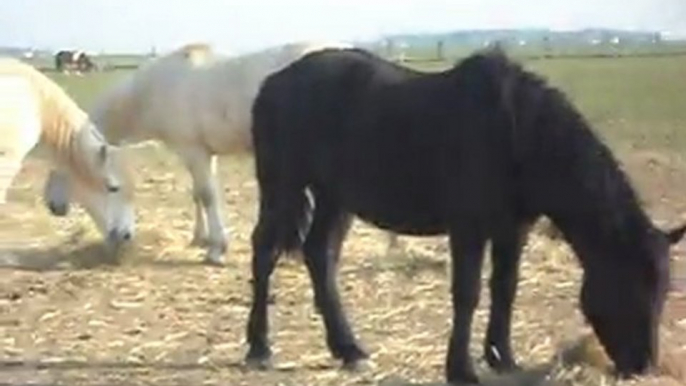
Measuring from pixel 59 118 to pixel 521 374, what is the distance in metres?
5.61

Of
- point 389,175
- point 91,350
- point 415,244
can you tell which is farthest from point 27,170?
point 389,175

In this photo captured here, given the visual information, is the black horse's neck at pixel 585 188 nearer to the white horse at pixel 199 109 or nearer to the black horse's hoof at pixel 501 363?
the black horse's hoof at pixel 501 363

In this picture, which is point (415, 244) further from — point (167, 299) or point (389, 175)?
point (389, 175)

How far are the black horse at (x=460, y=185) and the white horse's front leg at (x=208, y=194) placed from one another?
374 centimetres

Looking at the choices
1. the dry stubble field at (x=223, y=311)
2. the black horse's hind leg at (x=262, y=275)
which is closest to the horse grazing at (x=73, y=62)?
the dry stubble field at (x=223, y=311)

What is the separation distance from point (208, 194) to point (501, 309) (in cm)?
512

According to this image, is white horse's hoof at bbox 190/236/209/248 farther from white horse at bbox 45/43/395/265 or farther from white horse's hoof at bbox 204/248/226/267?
white horse's hoof at bbox 204/248/226/267

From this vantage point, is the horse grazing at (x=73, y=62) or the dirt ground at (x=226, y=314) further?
the horse grazing at (x=73, y=62)

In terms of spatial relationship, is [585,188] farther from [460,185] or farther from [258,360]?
[258,360]

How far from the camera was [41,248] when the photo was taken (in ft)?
39.7

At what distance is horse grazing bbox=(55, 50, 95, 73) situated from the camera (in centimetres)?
5932

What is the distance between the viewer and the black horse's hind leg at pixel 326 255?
7.66 m

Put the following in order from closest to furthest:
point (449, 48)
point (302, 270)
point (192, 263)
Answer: point (302, 270) < point (192, 263) < point (449, 48)

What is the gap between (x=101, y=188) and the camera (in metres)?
11.8
